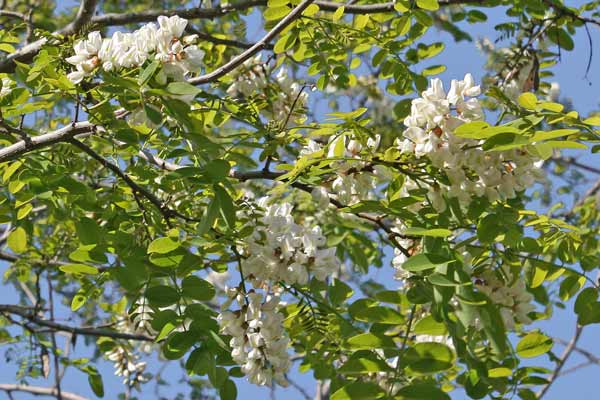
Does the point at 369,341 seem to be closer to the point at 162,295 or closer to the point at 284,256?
the point at 284,256

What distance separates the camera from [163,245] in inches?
79.5

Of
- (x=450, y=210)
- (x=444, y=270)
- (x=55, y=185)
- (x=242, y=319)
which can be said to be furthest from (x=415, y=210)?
(x=55, y=185)

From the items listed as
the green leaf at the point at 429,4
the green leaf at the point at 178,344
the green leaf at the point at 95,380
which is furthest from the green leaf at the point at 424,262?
the green leaf at the point at 95,380

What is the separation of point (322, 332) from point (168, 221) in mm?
529

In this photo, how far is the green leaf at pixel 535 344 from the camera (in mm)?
2061

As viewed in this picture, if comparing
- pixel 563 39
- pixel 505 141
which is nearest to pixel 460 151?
pixel 505 141

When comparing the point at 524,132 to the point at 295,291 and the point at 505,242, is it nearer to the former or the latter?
the point at 505,242

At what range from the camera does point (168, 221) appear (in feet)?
7.54

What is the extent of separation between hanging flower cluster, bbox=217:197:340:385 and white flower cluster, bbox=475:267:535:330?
0.39 metres

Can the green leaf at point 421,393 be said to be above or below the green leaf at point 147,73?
below

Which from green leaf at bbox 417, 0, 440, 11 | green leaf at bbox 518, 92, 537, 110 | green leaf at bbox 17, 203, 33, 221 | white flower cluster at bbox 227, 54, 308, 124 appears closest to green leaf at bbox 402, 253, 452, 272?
green leaf at bbox 518, 92, 537, 110

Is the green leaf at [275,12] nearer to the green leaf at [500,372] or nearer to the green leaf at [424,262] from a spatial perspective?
the green leaf at [424,262]

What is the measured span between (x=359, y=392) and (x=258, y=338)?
12.6 inches

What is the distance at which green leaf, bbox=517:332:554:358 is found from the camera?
2.06 meters
